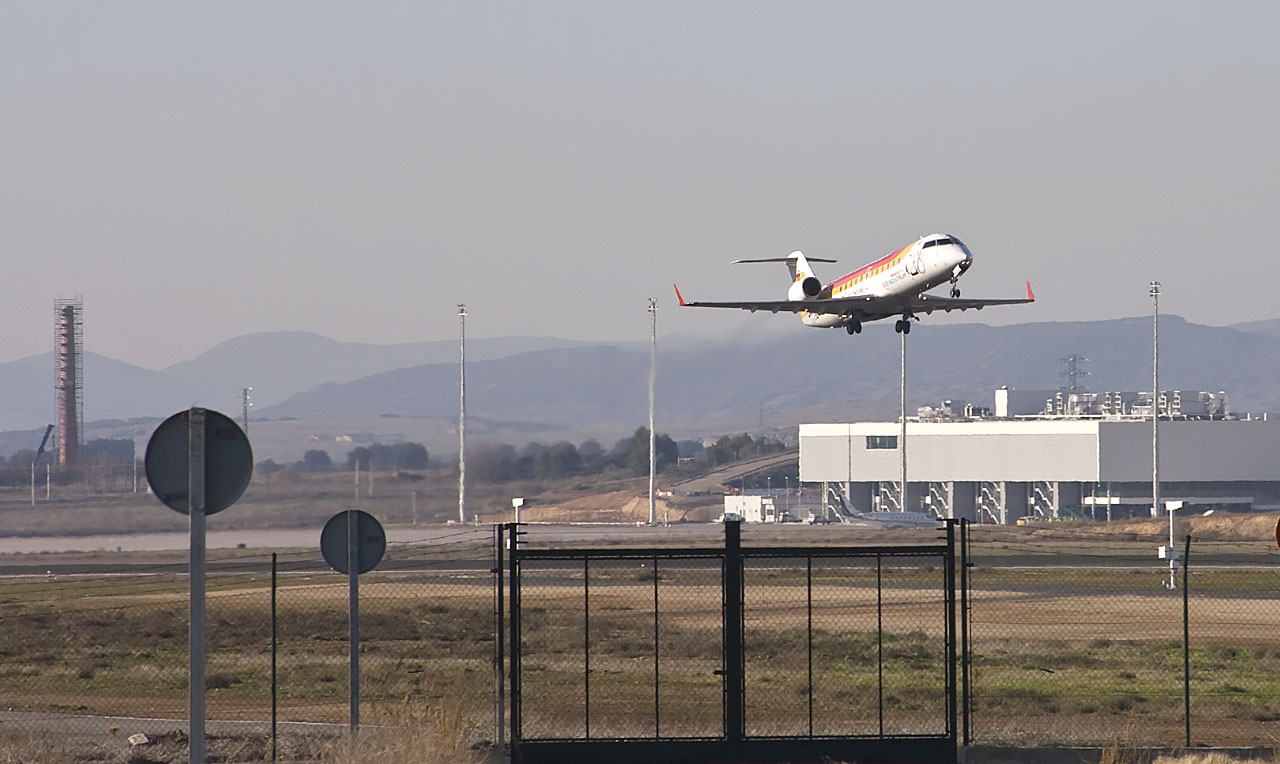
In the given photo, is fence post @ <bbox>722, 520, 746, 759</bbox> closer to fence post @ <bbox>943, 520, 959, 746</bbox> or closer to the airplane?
fence post @ <bbox>943, 520, 959, 746</bbox>

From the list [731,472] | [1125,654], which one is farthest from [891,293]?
[731,472]

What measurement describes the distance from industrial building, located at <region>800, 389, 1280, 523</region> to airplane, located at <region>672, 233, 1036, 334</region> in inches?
2675

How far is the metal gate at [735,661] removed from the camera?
1858cm

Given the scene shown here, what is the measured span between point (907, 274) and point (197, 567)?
145ft

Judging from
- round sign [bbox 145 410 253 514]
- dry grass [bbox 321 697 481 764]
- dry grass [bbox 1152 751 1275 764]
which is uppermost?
round sign [bbox 145 410 253 514]

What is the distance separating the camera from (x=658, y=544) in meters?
86.7

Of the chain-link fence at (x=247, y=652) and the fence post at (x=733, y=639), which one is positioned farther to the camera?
the chain-link fence at (x=247, y=652)

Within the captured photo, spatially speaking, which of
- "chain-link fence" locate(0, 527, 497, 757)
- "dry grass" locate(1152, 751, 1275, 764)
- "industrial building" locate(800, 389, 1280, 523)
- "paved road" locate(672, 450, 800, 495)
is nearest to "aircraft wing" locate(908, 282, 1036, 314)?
"chain-link fence" locate(0, 527, 497, 757)

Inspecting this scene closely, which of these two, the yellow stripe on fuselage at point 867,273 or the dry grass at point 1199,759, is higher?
the yellow stripe on fuselage at point 867,273

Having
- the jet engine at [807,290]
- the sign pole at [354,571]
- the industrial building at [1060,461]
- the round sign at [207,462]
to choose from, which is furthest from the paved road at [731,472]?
the round sign at [207,462]

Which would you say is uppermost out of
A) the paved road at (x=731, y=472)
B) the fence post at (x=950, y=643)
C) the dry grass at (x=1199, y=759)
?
the fence post at (x=950, y=643)

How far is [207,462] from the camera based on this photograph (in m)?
12.4

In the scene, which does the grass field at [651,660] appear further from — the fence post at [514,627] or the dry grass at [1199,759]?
the dry grass at [1199,759]

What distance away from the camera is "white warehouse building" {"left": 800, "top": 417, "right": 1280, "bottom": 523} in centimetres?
12788
